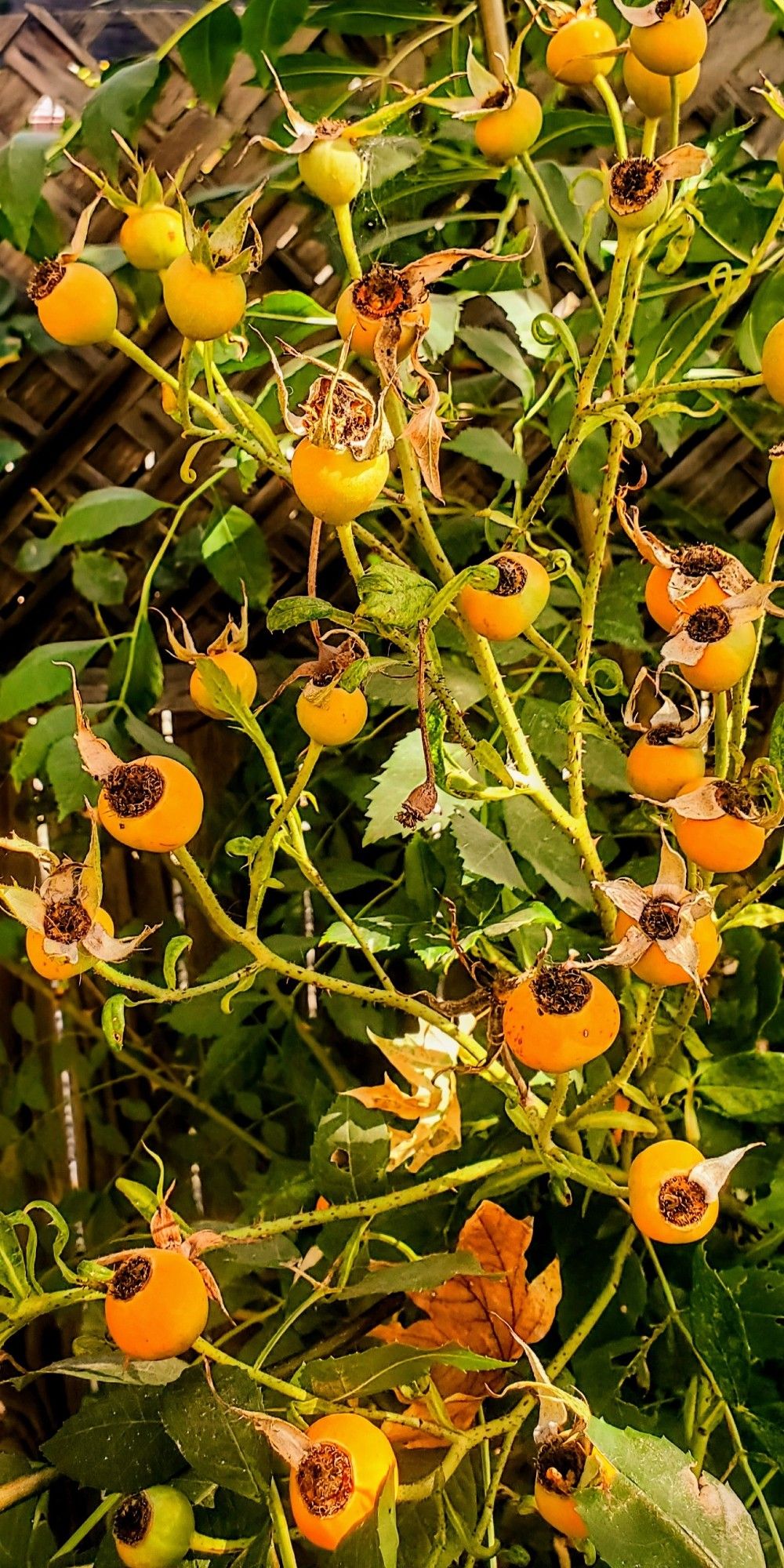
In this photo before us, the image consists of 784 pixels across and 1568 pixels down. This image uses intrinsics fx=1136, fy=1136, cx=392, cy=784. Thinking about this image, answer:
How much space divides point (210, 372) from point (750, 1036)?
420 mm

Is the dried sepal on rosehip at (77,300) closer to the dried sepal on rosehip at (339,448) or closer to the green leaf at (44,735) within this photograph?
the dried sepal on rosehip at (339,448)

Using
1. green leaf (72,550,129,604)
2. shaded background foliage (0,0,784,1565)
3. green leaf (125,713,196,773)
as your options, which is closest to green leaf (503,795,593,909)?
shaded background foliage (0,0,784,1565)

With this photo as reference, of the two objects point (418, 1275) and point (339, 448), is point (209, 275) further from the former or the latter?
point (418, 1275)

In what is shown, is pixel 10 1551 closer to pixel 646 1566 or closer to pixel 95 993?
pixel 646 1566

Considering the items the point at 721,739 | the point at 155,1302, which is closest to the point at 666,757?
the point at 721,739

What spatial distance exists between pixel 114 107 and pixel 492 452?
0.25m

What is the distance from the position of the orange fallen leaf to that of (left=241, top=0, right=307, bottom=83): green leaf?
22.6 inches

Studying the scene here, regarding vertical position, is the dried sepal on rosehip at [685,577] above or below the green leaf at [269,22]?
below

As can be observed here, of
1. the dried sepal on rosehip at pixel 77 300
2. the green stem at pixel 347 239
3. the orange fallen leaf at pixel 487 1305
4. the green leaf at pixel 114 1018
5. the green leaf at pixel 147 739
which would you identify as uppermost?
the dried sepal on rosehip at pixel 77 300

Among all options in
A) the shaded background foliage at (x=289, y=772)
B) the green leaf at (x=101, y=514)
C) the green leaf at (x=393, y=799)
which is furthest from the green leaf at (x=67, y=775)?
the green leaf at (x=393, y=799)

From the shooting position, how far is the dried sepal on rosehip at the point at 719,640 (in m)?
0.34

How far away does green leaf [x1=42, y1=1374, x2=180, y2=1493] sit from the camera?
0.42 meters

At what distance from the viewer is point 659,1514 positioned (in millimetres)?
308

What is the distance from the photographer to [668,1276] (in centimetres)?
55
